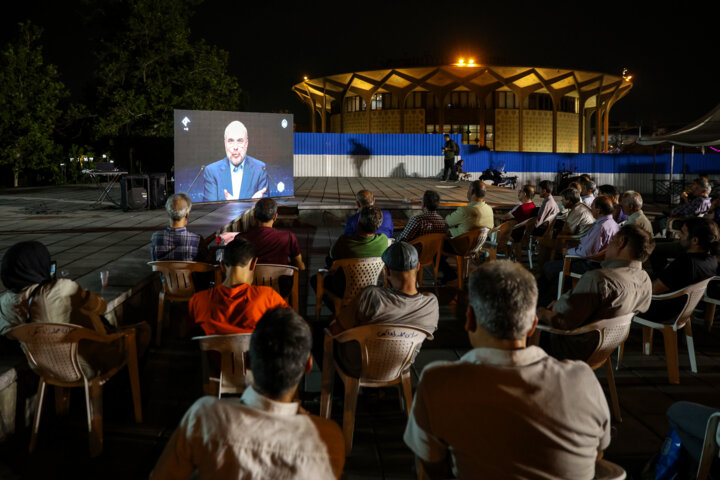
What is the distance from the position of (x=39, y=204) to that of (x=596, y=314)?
463 inches

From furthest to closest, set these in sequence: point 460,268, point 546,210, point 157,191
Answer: point 157,191, point 546,210, point 460,268

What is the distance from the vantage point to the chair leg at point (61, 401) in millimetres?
3146

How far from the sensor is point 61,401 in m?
3.16

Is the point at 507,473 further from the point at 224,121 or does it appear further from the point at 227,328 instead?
the point at 224,121

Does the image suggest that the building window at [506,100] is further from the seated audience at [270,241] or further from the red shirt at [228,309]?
the red shirt at [228,309]

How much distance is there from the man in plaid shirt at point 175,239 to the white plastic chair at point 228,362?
1778 mm

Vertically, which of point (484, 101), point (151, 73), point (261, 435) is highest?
point (484, 101)

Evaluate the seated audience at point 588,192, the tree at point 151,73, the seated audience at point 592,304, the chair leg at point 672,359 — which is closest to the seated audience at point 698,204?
the seated audience at point 588,192

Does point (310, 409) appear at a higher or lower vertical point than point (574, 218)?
lower

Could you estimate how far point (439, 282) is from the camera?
21.2ft

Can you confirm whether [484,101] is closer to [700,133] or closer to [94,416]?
[700,133]

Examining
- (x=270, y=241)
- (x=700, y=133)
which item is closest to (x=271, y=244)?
(x=270, y=241)

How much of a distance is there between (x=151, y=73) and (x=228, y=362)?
22.1 metres

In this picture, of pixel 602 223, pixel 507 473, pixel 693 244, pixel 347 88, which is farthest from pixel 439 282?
pixel 347 88
